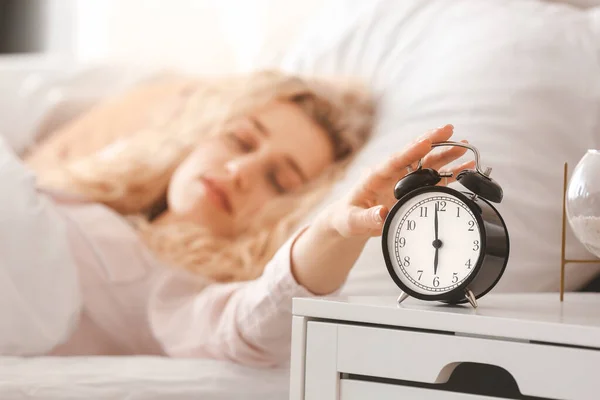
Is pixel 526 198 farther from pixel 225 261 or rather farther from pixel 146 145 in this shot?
pixel 146 145

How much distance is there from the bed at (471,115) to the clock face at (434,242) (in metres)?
0.34

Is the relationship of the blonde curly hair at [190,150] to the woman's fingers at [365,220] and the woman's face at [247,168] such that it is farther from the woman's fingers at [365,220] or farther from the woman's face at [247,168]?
the woman's fingers at [365,220]

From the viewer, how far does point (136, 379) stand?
36.9 inches

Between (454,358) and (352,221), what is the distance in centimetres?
18

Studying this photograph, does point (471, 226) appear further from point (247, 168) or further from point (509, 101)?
point (247, 168)

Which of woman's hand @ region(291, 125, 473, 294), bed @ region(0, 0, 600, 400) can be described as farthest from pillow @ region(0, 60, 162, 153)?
woman's hand @ region(291, 125, 473, 294)

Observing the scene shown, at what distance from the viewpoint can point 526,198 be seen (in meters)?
1.01

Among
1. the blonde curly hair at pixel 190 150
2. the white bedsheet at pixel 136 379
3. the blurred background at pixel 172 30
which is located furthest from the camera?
the blurred background at pixel 172 30

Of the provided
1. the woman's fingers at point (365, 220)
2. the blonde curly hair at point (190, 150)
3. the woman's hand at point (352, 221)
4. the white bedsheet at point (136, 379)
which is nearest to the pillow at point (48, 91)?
the blonde curly hair at point (190, 150)

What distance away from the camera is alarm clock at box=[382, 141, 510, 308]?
62 cm

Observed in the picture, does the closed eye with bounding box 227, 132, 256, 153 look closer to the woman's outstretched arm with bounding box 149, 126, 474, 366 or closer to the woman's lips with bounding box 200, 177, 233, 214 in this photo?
the woman's lips with bounding box 200, 177, 233, 214

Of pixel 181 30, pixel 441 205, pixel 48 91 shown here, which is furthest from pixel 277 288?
pixel 181 30

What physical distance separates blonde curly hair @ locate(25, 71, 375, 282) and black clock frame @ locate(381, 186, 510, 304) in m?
0.57

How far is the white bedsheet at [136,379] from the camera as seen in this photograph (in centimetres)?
90
